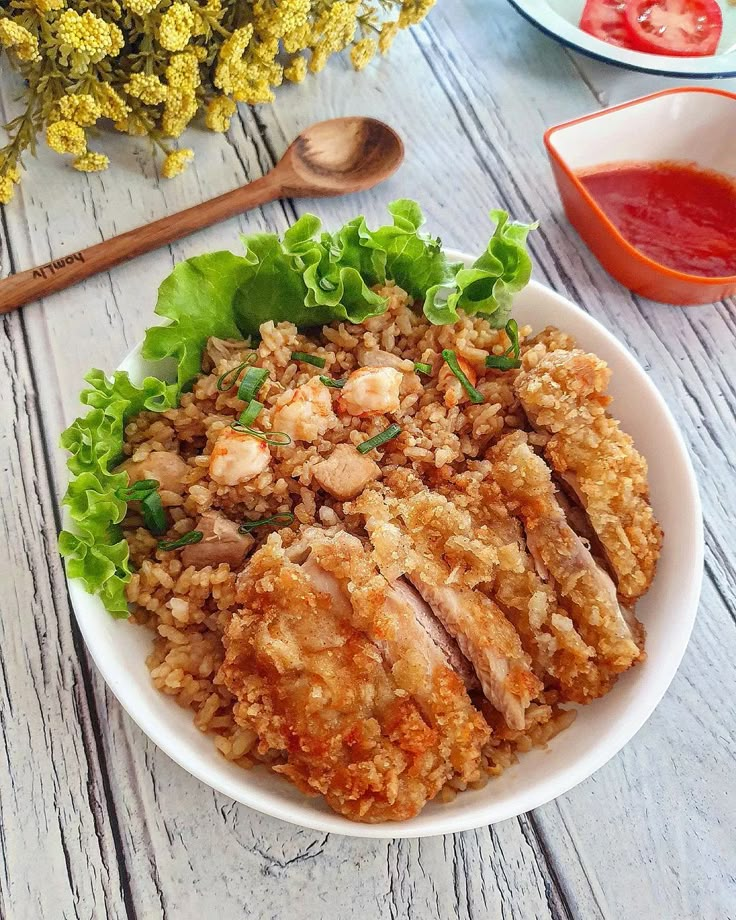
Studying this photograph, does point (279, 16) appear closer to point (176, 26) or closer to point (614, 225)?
point (176, 26)

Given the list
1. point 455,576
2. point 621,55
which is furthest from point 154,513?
point 621,55

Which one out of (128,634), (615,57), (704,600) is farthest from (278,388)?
(615,57)

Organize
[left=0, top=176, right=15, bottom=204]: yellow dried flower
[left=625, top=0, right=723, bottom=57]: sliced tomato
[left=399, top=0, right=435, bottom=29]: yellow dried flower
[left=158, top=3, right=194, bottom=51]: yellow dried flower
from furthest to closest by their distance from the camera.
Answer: [left=625, top=0, right=723, bottom=57]: sliced tomato, [left=399, top=0, right=435, bottom=29]: yellow dried flower, [left=0, top=176, right=15, bottom=204]: yellow dried flower, [left=158, top=3, right=194, bottom=51]: yellow dried flower

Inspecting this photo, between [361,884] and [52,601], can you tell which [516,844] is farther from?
[52,601]

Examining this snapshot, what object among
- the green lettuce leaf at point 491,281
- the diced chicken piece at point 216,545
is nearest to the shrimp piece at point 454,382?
the green lettuce leaf at point 491,281

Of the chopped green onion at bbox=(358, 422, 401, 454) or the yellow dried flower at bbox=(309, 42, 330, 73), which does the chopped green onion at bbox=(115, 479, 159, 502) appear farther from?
the yellow dried flower at bbox=(309, 42, 330, 73)

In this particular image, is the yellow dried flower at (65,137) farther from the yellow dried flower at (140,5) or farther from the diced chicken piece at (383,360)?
the diced chicken piece at (383,360)

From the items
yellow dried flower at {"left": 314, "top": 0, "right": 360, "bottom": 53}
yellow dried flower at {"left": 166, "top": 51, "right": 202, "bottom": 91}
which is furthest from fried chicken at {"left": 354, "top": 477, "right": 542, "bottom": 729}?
yellow dried flower at {"left": 314, "top": 0, "right": 360, "bottom": 53}

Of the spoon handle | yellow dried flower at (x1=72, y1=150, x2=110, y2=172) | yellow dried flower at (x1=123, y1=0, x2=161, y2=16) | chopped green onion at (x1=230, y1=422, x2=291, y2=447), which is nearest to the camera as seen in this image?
chopped green onion at (x1=230, y1=422, x2=291, y2=447)
